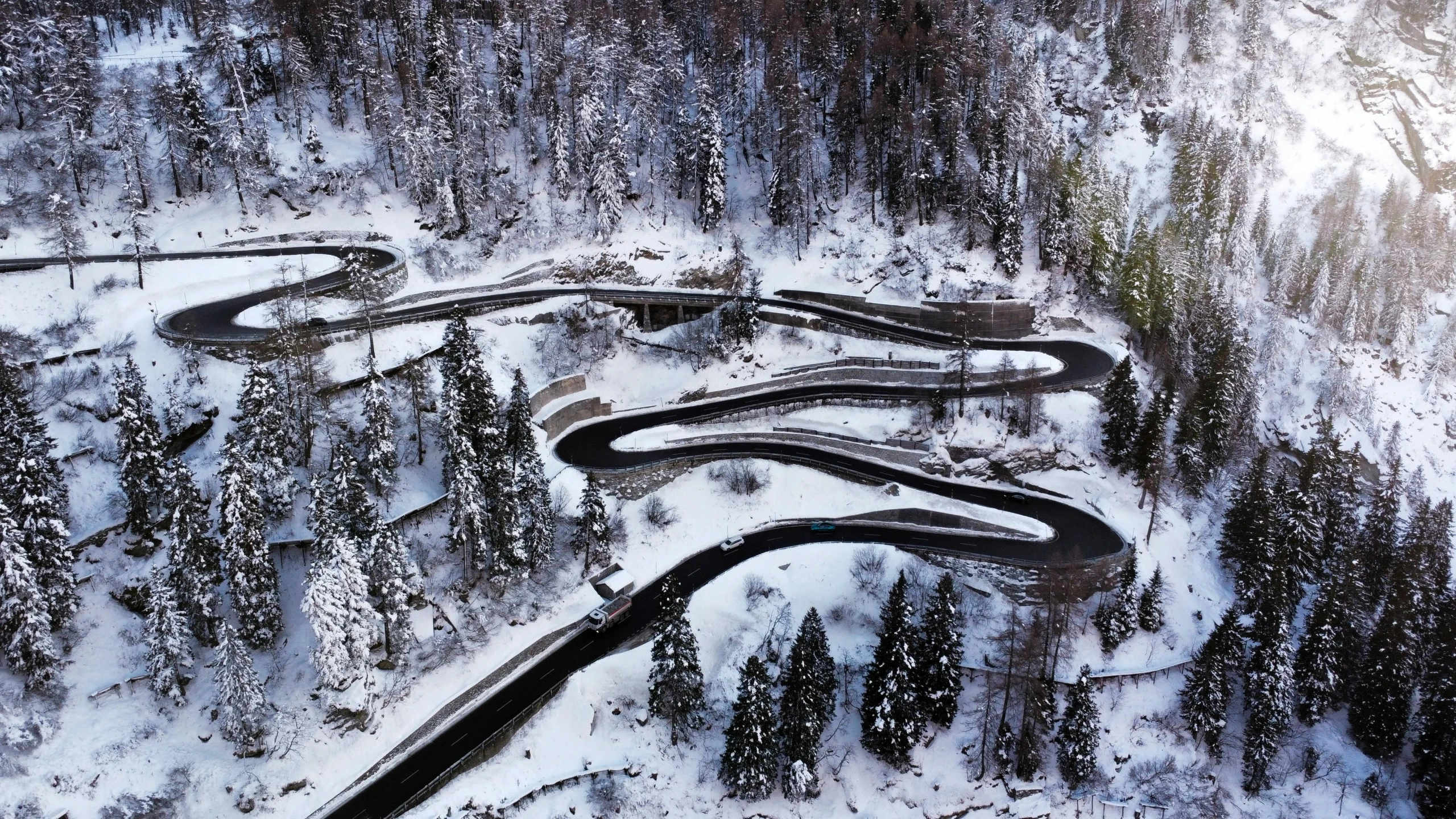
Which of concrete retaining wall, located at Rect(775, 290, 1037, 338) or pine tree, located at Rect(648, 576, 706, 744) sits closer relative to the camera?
pine tree, located at Rect(648, 576, 706, 744)

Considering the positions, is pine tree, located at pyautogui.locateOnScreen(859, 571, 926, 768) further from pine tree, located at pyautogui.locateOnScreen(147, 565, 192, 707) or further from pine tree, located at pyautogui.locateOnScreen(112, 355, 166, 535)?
pine tree, located at pyautogui.locateOnScreen(112, 355, 166, 535)

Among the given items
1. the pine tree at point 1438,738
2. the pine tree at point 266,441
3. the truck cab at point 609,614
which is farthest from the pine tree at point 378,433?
the pine tree at point 1438,738

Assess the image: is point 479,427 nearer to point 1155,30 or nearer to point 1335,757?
point 1335,757

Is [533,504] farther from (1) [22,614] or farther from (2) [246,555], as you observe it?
(1) [22,614]

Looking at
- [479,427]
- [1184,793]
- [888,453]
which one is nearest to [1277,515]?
[1184,793]

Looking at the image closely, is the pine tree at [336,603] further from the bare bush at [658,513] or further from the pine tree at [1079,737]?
the pine tree at [1079,737]

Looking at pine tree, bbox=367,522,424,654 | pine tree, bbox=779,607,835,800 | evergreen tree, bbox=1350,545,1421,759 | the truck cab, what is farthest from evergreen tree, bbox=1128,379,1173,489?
pine tree, bbox=367,522,424,654

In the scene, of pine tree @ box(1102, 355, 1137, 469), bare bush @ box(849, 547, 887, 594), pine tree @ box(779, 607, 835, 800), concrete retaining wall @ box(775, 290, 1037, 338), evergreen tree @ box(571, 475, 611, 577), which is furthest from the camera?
concrete retaining wall @ box(775, 290, 1037, 338)
